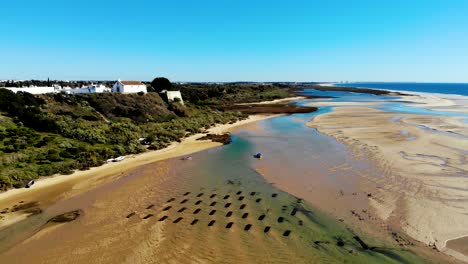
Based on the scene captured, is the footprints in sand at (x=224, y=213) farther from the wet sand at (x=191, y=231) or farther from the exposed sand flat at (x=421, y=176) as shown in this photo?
the exposed sand flat at (x=421, y=176)

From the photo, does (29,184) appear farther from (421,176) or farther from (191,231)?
(421,176)

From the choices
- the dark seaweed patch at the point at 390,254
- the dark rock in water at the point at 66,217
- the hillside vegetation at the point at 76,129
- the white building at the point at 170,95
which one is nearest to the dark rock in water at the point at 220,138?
the hillside vegetation at the point at 76,129

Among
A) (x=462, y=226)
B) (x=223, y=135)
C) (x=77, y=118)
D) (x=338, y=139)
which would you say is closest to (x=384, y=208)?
(x=462, y=226)

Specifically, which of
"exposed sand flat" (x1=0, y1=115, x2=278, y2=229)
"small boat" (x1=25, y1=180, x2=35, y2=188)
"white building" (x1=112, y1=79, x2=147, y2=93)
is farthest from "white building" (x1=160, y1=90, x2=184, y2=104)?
"small boat" (x1=25, y1=180, x2=35, y2=188)

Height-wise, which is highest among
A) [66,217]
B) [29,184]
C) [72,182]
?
[29,184]

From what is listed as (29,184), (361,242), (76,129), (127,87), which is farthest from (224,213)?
(127,87)

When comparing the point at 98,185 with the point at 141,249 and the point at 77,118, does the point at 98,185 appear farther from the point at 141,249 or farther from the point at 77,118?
the point at 77,118
